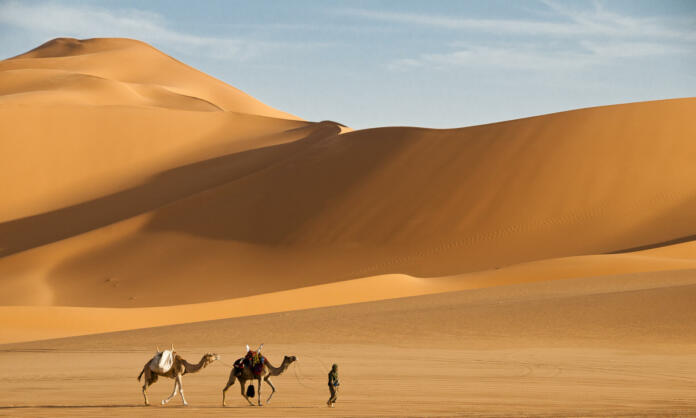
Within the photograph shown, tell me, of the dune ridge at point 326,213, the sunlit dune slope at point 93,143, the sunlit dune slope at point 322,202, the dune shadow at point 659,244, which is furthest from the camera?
the sunlit dune slope at point 93,143

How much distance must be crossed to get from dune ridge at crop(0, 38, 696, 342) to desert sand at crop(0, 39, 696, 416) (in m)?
0.12

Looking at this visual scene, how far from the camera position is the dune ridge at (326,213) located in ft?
109

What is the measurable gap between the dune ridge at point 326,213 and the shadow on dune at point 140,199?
14 cm

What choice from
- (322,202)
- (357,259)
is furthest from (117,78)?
(357,259)

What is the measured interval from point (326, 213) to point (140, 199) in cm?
1118

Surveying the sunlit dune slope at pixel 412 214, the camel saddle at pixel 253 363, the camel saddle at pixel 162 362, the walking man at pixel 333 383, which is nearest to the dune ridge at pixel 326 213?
the sunlit dune slope at pixel 412 214

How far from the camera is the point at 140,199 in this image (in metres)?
49.6

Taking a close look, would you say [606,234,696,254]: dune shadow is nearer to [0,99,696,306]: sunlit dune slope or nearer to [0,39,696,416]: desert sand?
[0,39,696,416]: desert sand

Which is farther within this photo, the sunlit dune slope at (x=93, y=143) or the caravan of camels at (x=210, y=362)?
the sunlit dune slope at (x=93, y=143)

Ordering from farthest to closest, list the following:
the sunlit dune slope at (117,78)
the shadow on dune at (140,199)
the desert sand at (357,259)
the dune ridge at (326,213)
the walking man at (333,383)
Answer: the sunlit dune slope at (117,78)
the shadow on dune at (140,199)
the dune ridge at (326,213)
the desert sand at (357,259)
the walking man at (333,383)

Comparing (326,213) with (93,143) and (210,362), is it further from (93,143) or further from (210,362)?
(210,362)

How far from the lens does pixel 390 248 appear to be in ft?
133

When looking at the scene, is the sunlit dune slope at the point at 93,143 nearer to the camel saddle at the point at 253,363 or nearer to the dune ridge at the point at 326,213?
the dune ridge at the point at 326,213

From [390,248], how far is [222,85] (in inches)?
3360
